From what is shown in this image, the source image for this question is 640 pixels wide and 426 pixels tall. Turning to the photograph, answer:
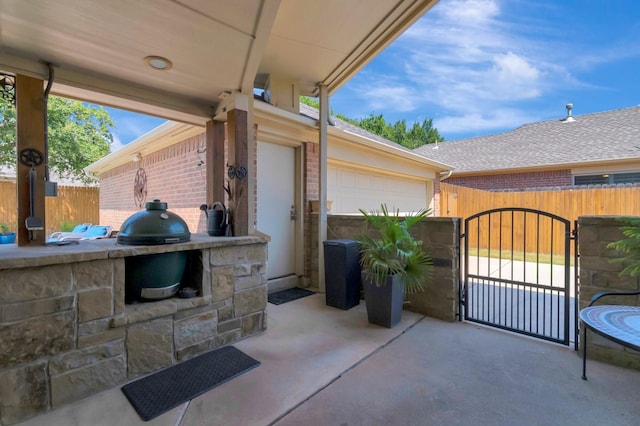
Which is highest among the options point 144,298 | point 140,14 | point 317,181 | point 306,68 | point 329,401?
point 306,68

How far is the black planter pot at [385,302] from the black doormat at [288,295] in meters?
1.31

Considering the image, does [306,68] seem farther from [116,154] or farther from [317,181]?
[116,154]

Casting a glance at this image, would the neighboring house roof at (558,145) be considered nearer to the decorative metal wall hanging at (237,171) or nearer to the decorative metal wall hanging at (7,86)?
the decorative metal wall hanging at (237,171)

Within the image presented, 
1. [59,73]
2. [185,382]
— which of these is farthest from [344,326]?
[59,73]

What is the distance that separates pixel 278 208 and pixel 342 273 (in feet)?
4.83

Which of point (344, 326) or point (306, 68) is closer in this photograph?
point (344, 326)

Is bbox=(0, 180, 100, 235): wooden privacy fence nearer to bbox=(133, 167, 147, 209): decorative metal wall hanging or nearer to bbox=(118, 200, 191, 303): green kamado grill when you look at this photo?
bbox=(133, 167, 147, 209): decorative metal wall hanging

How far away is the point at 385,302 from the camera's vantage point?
3.12 meters

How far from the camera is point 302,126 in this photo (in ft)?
14.8

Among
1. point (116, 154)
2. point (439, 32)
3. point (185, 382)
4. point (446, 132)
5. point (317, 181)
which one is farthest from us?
point (446, 132)

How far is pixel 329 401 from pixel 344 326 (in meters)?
1.27

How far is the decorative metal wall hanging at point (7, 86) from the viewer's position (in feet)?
7.73

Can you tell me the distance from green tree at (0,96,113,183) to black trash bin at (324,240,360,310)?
12552 millimetres

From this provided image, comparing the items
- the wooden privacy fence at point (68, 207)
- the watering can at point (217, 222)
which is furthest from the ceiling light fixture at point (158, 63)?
the wooden privacy fence at point (68, 207)
